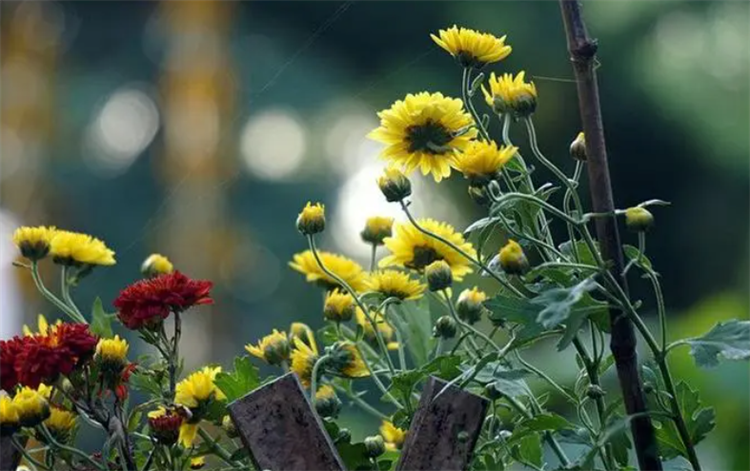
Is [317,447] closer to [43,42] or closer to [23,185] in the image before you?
[23,185]

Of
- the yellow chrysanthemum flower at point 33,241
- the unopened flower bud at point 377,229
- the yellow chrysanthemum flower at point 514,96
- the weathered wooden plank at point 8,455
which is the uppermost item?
the yellow chrysanthemum flower at point 33,241

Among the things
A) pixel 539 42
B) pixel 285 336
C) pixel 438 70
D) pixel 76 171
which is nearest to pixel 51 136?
pixel 76 171

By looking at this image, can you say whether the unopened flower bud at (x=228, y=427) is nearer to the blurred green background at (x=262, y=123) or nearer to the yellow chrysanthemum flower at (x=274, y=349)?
the yellow chrysanthemum flower at (x=274, y=349)

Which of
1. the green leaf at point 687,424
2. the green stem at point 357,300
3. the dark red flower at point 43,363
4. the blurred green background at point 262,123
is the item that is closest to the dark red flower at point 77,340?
the dark red flower at point 43,363

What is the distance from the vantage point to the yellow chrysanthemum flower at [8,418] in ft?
1.71

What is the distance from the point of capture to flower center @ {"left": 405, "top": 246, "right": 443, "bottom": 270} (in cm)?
59

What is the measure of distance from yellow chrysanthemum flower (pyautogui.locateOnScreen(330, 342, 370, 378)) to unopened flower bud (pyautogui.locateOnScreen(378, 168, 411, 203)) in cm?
9

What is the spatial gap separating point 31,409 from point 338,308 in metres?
0.15

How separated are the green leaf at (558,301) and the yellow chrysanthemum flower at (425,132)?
7 cm

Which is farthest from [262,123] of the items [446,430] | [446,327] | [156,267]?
[446,430]

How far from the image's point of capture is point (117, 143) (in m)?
5.80

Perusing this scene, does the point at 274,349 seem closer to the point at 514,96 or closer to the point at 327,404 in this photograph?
the point at 327,404

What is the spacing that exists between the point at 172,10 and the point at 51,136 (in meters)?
0.71

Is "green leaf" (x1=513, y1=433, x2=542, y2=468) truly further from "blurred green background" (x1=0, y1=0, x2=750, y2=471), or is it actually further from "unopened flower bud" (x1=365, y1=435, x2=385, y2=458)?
"blurred green background" (x1=0, y1=0, x2=750, y2=471)
